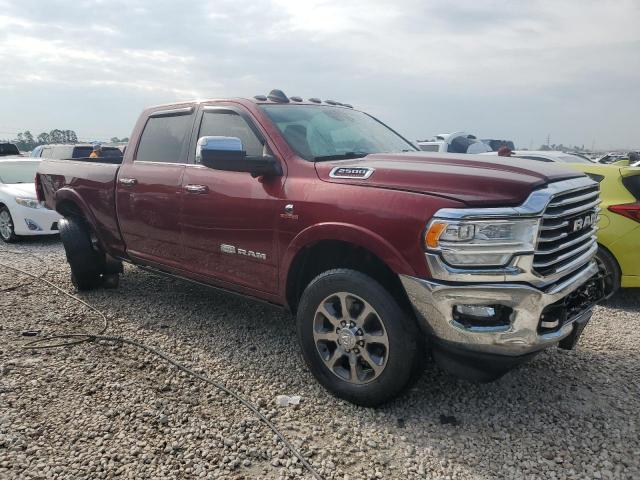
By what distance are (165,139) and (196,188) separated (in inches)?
34.7

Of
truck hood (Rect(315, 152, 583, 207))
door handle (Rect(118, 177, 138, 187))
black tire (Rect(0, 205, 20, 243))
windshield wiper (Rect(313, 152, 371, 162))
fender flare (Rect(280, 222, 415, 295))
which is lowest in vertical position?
black tire (Rect(0, 205, 20, 243))

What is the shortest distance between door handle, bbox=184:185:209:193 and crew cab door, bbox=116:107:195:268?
111 mm

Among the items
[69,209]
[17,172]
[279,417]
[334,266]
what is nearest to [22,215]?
[17,172]

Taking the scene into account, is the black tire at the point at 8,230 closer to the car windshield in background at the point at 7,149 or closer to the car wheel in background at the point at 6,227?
the car wheel in background at the point at 6,227

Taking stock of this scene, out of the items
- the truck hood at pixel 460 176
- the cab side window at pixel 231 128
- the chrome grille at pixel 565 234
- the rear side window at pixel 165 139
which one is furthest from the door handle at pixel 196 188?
the chrome grille at pixel 565 234

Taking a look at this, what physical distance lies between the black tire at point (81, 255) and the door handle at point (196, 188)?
6.52 feet

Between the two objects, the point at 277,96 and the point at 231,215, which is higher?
the point at 277,96

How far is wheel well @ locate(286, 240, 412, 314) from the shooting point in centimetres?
299

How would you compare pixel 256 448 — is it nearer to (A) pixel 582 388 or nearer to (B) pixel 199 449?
(B) pixel 199 449

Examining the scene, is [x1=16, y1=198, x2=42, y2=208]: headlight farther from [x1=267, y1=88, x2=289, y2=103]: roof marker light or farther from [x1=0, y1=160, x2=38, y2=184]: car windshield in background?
[x1=267, y1=88, x2=289, y2=103]: roof marker light

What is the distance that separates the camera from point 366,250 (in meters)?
2.96

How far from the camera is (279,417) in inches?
117

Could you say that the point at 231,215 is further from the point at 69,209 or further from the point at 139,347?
the point at 69,209

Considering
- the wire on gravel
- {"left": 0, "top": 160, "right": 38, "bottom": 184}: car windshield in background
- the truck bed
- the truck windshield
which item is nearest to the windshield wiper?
the truck windshield
